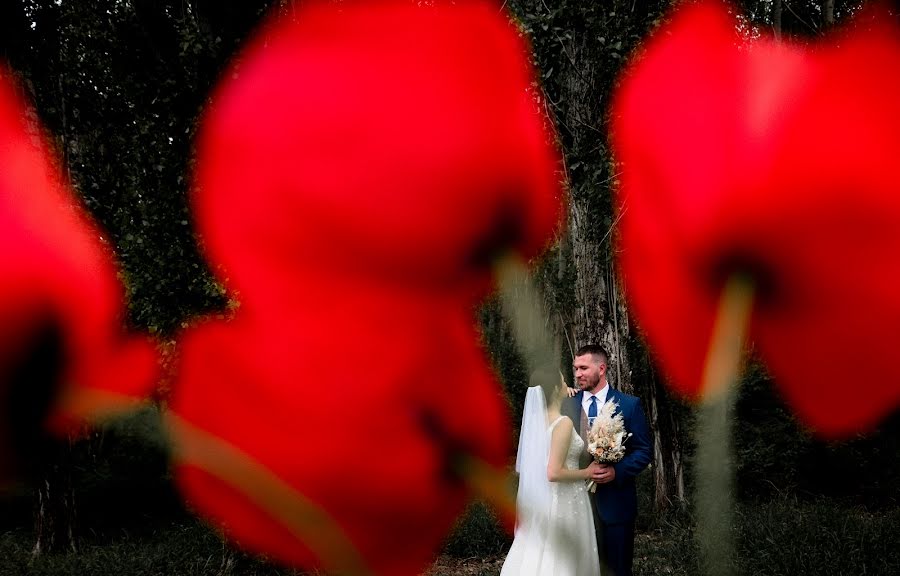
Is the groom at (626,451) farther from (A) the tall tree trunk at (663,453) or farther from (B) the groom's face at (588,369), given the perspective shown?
(A) the tall tree trunk at (663,453)

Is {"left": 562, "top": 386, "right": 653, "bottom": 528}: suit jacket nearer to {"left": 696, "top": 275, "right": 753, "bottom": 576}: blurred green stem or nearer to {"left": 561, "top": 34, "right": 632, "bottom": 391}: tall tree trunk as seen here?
{"left": 561, "top": 34, "right": 632, "bottom": 391}: tall tree trunk

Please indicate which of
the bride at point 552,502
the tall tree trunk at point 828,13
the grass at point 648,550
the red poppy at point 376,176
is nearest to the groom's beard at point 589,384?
the bride at point 552,502

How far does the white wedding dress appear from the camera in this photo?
156 inches

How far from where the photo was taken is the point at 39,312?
1768 millimetres

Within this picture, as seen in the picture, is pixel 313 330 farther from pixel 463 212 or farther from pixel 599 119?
pixel 599 119

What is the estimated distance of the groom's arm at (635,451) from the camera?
140 inches

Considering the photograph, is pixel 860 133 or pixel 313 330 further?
pixel 313 330

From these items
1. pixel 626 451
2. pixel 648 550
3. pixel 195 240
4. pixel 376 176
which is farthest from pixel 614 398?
pixel 648 550

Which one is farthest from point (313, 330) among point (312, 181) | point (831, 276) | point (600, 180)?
point (600, 180)

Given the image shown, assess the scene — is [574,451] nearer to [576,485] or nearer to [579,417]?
[579,417]

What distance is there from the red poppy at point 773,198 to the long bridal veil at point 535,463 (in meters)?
2.56

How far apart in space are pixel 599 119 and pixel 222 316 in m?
2.32

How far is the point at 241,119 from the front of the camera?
1.62m

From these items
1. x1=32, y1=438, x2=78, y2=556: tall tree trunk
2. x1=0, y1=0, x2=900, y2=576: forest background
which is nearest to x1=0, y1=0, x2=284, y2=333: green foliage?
x1=0, y1=0, x2=900, y2=576: forest background
